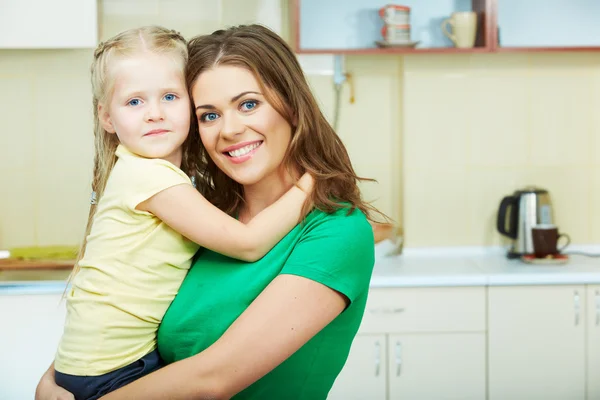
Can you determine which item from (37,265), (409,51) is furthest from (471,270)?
(37,265)

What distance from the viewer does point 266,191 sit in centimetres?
162

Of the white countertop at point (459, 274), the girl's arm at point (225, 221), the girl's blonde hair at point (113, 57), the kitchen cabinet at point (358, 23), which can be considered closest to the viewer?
the girl's arm at point (225, 221)

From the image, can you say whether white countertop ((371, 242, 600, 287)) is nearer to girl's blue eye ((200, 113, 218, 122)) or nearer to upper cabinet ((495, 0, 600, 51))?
upper cabinet ((495, 0, 600, 51))

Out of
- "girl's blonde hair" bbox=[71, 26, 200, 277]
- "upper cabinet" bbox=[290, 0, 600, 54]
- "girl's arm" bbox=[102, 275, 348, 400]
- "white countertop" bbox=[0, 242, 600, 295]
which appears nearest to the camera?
"girl's arm" bbox=[102, 275, 348, 400]

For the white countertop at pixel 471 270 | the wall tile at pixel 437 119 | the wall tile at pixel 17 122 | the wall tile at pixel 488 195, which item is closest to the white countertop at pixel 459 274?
the white countertop at pixel 471 270

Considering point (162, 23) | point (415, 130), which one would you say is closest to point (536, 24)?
point (415, 130)

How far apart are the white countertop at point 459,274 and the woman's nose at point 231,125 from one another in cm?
167

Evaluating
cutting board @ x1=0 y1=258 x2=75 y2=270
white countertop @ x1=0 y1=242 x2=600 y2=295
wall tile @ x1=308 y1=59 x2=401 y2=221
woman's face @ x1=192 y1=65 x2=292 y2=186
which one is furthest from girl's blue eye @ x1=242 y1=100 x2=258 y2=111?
wall tile @ x1=308 y1=59 x2=401 y2=221

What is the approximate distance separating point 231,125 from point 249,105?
5 centimetres

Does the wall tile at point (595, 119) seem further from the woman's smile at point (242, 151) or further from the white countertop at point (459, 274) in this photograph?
the woman's smile at point (242, 151)

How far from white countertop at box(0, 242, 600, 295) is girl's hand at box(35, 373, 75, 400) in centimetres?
145

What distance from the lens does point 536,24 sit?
138 inches

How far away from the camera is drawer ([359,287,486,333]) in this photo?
308 centimetres

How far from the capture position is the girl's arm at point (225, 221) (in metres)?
1.45
